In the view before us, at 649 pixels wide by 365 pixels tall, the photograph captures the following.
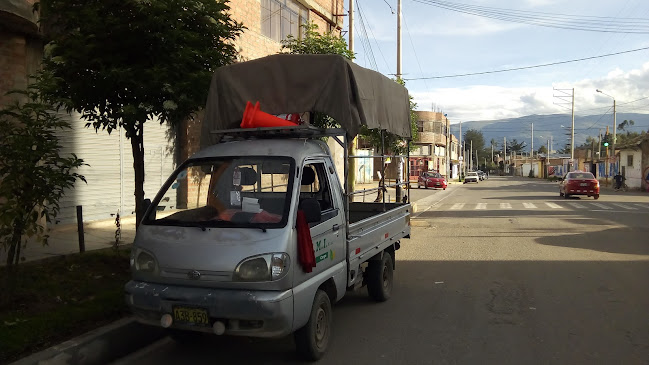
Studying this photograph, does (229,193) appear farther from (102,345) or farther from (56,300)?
(56,300)

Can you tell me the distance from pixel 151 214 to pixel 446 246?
7.96 meters

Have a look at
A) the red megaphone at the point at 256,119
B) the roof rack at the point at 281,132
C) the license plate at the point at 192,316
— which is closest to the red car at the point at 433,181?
the roof rack at the point at 281,132

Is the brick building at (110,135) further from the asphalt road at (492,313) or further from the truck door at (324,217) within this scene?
the asphalt road at (492,313)

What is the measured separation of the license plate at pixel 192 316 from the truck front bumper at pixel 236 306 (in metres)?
0.03

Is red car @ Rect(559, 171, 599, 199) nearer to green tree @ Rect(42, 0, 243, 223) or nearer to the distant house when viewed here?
the distant house

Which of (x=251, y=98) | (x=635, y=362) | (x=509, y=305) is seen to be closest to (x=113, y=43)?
(x=251, y=98)

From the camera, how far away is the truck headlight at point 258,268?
4016 mm

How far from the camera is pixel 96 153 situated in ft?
41.1

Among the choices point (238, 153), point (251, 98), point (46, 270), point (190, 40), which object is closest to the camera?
point (238, 153)

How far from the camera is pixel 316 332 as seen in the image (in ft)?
15.0

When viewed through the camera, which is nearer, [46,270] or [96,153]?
[46,270]

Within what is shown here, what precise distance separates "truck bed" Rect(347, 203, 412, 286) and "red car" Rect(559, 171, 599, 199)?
2241cm

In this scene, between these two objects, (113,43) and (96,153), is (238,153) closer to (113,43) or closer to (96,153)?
(113,43)

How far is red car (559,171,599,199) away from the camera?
26.8m
